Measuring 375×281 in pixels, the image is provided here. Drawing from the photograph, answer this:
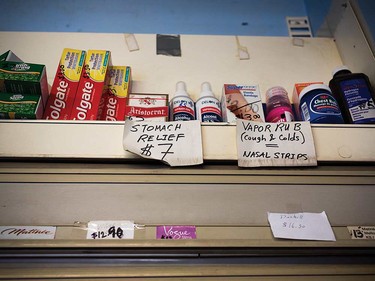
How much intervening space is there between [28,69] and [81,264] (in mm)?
580

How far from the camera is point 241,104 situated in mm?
970

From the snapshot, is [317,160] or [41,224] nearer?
[41,224]

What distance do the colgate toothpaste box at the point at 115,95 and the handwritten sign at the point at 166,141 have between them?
14 cm

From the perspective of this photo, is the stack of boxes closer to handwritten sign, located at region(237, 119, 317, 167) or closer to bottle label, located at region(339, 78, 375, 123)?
handwritten sign, located at region(237, 119, 317, 167)

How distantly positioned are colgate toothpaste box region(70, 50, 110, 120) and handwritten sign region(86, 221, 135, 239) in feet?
1.09

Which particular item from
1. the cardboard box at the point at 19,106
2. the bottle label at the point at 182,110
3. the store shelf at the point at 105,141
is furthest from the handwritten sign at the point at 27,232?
the bottle label at the point at 182,110

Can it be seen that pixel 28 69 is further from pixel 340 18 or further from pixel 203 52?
pixel 340 18

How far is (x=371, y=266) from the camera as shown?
0.73 m

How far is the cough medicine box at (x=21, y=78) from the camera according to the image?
33.7 inches

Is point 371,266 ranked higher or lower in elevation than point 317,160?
lower

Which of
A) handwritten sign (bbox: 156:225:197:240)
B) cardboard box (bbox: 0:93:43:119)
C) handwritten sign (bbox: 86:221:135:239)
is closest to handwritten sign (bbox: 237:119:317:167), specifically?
handwritten sign (bbox: 156:225:197:240)

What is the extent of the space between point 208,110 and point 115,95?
0.33m

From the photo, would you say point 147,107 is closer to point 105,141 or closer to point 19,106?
point 105,141

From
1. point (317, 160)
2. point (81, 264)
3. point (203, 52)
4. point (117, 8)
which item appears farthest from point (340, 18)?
point (81, 264)
